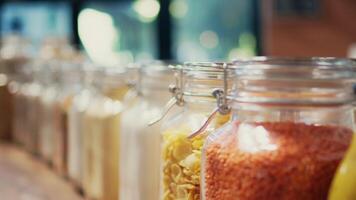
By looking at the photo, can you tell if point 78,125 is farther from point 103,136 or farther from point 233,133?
point 233,133

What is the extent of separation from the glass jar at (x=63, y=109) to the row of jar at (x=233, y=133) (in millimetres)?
301

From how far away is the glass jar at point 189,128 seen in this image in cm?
58

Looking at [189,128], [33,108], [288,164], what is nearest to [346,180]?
[288,164]

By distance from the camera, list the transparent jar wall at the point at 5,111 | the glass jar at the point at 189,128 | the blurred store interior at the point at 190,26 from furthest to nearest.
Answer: the blurred store interior at the point at 190,26
the transparent jar wall at the point at 5,111
the glass jar at the point at 189,128

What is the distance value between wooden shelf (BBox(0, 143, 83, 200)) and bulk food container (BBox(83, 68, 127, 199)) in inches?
2.2

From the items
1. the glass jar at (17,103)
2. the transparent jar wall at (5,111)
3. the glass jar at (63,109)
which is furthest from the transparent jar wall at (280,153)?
the transparent jar wall at (5,111)

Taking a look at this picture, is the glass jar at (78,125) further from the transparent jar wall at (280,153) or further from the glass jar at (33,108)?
the transparent jar wall at (280,153)

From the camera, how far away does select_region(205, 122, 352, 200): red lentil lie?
1.42 feet

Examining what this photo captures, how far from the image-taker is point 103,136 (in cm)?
97

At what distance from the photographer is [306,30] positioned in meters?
3.68

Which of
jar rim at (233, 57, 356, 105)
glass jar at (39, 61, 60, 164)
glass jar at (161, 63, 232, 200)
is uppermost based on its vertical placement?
jar rim at (233, 57, 356, 105)

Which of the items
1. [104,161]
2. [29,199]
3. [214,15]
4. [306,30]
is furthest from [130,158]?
[214,15]

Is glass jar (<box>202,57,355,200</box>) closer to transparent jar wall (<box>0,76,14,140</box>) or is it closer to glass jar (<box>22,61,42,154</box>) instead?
glass jar (<box>22,61,42,154</box>)

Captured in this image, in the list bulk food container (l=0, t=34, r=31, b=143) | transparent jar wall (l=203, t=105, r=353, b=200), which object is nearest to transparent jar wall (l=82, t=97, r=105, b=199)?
transparent jar wall (l=203, t=105, r=353, b=200)
